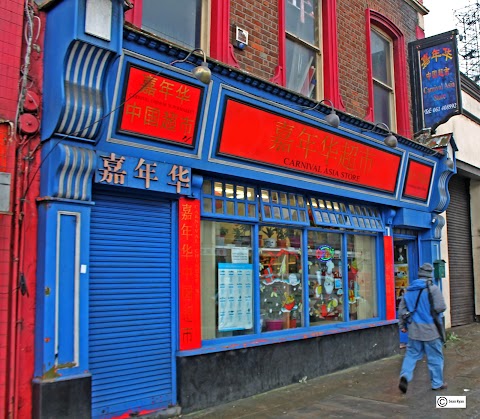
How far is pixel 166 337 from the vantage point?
5.90 m

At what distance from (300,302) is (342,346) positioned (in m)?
1.16

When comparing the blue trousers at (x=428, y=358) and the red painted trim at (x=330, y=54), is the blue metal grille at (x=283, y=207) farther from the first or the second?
the blue trousers at (x=428, y=358)

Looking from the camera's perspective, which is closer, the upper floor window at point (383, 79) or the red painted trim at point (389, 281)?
the red painted trim at point (389, 281)

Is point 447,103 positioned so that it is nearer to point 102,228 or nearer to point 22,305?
point 102,228

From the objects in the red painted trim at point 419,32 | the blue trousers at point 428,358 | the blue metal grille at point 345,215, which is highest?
the red painted trim at point 419,32

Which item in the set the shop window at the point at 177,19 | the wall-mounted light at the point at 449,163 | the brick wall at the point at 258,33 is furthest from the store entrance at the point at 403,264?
the shop window at the point at 177,19

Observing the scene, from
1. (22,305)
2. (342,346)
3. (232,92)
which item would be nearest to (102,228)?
(22,305)

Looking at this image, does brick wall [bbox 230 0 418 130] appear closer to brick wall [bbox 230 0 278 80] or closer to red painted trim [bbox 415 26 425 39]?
brick wall [bbox 230 0 278 80]

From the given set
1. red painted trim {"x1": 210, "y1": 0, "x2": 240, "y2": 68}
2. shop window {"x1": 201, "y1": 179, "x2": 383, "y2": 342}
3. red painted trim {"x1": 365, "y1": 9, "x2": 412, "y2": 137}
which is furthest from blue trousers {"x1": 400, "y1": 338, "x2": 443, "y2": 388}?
red painted trim {"x1": 365, "y1": 9, "x2": 412, "y2": 137}

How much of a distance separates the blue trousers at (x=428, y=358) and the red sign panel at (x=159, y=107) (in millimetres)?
3974

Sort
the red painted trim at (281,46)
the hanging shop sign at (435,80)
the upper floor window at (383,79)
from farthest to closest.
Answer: the upper floor window at (383,79)
the hanging shop sign at (435,80)
the red painted trim at (281,46)

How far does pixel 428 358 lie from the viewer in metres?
6.63

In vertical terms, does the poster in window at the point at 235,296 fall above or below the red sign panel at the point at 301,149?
below

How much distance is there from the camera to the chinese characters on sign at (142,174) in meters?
5.29
